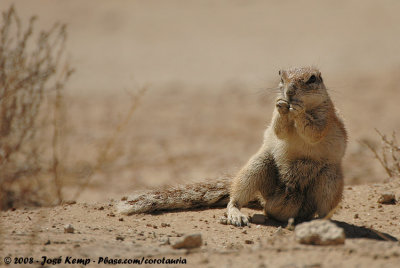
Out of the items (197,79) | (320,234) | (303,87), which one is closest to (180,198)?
(303,87)

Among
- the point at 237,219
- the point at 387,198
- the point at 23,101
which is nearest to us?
the point at 237,219

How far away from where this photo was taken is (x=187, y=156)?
963 cm

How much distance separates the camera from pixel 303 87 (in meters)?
4.74

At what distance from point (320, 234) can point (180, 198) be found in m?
1.96

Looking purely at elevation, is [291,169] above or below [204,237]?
above

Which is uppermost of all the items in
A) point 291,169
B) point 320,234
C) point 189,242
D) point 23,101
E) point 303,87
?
point 303,87

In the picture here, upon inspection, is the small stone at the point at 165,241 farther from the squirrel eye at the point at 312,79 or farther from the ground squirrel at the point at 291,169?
the squirrel eye at the point at 312,79

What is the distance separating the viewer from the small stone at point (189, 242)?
3766mm

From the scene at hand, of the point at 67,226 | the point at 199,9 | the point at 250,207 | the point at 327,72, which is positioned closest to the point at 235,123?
the point at 327,72

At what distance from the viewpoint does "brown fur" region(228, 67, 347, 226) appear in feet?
15.4

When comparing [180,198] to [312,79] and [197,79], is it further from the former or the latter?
[197,79]

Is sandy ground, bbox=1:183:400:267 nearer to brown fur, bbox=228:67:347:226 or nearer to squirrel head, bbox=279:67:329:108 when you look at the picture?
brown fur, bbox=228:67:347:226

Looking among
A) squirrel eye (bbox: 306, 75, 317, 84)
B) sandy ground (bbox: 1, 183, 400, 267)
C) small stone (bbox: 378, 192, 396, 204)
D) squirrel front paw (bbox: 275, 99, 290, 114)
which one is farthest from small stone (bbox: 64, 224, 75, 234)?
small stone (bbox: 378, 192, 396, 204)

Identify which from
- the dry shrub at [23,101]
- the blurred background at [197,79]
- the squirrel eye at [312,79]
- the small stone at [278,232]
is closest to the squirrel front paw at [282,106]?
the squirrel eye at [312,79]
